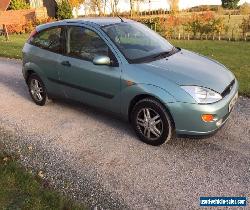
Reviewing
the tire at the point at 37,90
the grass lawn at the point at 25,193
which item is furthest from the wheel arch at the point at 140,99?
the tire at the point at 37,90

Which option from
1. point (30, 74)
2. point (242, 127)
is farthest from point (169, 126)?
point (30, 74)

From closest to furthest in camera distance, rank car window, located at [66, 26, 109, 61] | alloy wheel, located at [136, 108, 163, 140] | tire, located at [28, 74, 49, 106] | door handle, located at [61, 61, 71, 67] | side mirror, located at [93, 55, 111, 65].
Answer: alloy wheel, located at [136, 108, 163, 140], side mirror, located at [93, 55, 111, 65], car window, located at [66, 26, 109, 61], door handle, located at [61, 61, 71, 67], tire, located at [28, 74, 49, 106]

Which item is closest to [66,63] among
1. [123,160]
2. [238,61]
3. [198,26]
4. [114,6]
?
[123,160]

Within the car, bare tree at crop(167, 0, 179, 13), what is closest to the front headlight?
the car

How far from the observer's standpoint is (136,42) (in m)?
5.36

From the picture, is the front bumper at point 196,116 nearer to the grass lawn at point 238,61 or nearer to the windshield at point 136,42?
the windshield at point 136,42

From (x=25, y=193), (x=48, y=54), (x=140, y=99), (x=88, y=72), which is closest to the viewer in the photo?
(x=25, y=193)

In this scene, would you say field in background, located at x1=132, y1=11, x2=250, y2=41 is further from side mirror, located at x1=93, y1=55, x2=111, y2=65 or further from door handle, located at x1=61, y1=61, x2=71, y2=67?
side mirror, located at x1=93, y1=55, x2=111, y2=65

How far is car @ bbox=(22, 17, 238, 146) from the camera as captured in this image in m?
4.37

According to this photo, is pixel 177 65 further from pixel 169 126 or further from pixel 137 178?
pixel 137 178

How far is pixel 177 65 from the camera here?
4.88m

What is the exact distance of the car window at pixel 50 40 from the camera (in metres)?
5.95

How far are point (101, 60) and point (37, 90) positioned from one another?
2529 mm

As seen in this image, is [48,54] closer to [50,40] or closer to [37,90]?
[50,40]
